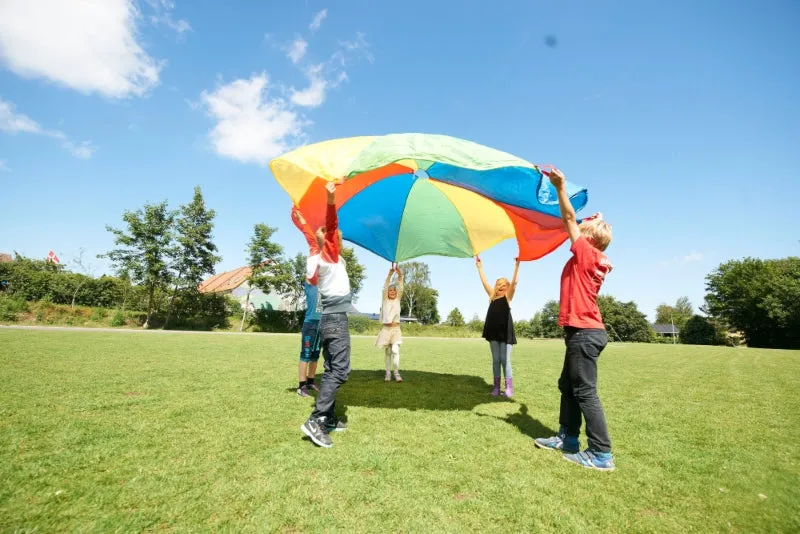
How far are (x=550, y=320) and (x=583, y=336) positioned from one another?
6885 centimetres

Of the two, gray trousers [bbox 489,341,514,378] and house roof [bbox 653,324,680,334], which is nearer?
gray trousers [bbox 489,341,514,378]

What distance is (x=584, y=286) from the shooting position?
3.75 m

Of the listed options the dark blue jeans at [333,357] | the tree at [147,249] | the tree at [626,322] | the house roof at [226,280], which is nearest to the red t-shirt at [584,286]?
the dark blue jeans at [333,357]

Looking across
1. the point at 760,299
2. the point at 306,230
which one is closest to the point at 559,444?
the point at 306,230

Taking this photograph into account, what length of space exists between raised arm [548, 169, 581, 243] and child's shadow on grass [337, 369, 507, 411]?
318 cm

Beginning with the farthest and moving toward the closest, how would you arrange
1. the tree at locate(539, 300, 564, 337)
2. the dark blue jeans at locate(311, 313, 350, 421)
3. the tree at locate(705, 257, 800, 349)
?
1. the tree at locate(539, 300, 564, 337)
2. the tree at locate(705, 257, 800, 349)
3. the dark blue jeans at locate(311, 313, 350, 421)

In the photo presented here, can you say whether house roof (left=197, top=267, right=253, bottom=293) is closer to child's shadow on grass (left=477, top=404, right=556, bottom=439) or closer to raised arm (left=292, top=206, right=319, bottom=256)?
raised arm (left=292, top=206, right=319, bottom=256)

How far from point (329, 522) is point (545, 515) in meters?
1.52

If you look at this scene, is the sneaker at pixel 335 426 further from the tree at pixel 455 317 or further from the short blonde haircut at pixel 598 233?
the tree at pixel 455 317

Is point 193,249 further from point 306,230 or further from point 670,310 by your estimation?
point 670,310

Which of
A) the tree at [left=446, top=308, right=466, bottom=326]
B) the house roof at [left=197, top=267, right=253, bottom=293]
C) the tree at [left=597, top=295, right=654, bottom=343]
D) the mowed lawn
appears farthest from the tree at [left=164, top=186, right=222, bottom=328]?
the tree at [left=597, top=295, right=654, bottom=343]

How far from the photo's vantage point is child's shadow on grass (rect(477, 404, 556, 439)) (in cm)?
456

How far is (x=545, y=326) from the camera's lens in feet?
214

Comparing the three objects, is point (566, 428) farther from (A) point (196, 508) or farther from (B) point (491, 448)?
A: (A) point (196, 508)
